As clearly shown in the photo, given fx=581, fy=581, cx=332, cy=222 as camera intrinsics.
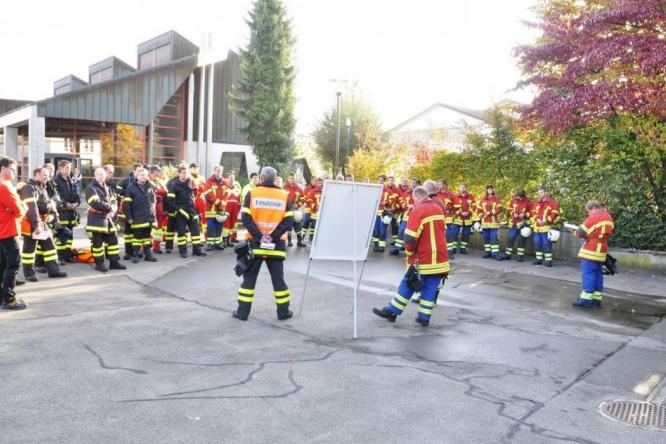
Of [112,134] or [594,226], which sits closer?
[594,226]

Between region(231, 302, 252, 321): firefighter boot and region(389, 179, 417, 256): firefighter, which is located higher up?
region(389, 179, 417, 256): firefighter

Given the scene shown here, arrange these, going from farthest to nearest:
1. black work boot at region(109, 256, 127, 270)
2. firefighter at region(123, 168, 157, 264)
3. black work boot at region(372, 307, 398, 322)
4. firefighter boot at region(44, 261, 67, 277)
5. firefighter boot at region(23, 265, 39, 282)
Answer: firefighter at region(123, 168, 157, 264) → black work boot at region(109, 256, 127, 270) → firefighter boot at region(44, 261, 67, 277) → firefighter boot at region(23, 265, 39, 282) → black work boot at region(372, 307, 398, 322)

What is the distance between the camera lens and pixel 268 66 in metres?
32.5

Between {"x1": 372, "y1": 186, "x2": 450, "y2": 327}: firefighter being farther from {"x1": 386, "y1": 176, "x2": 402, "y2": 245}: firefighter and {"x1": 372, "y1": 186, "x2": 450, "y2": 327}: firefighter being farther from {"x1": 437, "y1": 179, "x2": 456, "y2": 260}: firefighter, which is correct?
{"x1": 386, "y1": 176, "x2": 402, "y2": 245}: firefighter

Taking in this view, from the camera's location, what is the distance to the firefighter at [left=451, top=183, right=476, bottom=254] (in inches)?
594

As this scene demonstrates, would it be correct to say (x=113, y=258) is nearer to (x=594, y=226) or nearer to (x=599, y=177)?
(x=594, y=226)

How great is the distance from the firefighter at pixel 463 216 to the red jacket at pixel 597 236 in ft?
18.2

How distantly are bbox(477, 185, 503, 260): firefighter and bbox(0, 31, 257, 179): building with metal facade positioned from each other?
2076 cm

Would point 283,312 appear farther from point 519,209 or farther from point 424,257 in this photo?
point 519,209

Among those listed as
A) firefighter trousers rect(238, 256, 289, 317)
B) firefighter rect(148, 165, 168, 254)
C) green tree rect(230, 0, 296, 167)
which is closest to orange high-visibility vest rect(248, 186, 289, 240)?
firefighter trousers rect(238, 256, 289, 317)

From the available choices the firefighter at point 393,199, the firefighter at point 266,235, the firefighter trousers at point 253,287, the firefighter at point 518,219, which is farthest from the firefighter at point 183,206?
the firefighter at point 518,219

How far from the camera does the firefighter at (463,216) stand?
15.1m

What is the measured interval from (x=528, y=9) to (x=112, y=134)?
24.0 m

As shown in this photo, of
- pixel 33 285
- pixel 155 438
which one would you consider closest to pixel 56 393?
pixel 155 438
